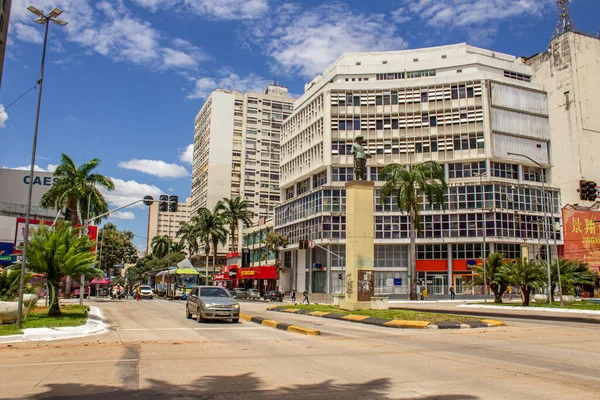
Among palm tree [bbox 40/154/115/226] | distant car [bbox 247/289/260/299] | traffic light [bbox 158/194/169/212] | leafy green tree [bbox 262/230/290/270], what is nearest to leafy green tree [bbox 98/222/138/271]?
leafy green tree [bbox 262/230/290/270]

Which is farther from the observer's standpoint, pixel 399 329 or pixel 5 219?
pixel 5 219

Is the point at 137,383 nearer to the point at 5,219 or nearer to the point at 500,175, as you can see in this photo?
the point at 5,219

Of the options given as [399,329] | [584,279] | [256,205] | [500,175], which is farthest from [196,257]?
[399,329]

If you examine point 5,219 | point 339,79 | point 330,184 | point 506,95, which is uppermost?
point 339,79

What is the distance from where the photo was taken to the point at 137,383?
27.6 feet

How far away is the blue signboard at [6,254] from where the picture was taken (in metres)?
53.8

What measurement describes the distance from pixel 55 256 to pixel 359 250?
14701mm

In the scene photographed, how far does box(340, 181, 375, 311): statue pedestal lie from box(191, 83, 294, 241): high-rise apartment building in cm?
8861

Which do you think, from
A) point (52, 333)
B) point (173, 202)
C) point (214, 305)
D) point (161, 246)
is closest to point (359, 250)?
point (214, 305)

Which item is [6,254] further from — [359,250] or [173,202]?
[359,250]

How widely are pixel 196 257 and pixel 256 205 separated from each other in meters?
23.1

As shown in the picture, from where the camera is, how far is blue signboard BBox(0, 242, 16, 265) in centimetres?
5376

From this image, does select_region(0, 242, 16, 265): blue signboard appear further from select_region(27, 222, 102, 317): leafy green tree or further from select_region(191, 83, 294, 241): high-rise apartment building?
select_region(191, 83, 294, 241): high-rise apartment building

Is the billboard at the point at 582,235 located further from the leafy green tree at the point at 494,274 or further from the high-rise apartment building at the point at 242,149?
the high-rise apartment building at the point at 242,149
